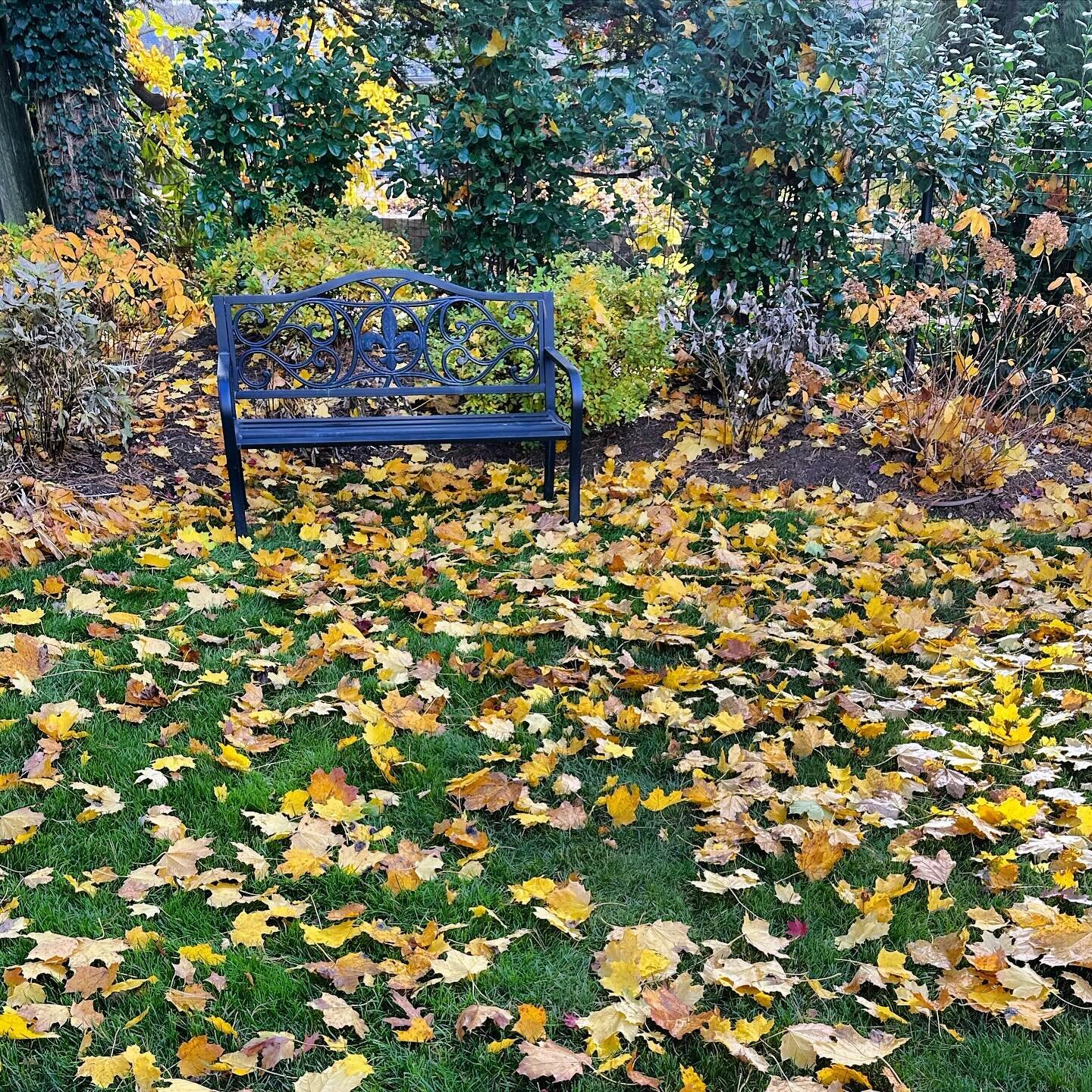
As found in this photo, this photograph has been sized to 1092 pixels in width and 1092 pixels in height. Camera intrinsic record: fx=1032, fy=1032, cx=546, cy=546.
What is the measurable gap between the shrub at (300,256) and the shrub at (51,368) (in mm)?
1147

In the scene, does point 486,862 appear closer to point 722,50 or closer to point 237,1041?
point 237,1041

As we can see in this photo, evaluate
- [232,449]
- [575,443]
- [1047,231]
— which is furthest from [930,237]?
[232,449]

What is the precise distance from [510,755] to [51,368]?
130 inches

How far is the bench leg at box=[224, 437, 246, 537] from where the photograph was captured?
4383 millimetres

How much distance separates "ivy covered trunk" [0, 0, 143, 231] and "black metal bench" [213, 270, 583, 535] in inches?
142

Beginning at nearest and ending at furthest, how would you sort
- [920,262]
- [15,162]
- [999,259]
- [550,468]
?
1. [999,259]
2. [550,468]
3. [920,262]
4. [15,162]

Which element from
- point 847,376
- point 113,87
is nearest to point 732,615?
point 847,376

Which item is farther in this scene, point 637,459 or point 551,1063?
point 637,459

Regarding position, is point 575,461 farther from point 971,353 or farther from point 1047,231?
point 971,353

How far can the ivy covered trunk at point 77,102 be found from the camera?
7453 mm

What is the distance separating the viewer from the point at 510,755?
289cm

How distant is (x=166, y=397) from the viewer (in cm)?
600

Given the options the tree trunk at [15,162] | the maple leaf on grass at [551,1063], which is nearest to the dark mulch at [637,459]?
the tree trunk at [15,162]

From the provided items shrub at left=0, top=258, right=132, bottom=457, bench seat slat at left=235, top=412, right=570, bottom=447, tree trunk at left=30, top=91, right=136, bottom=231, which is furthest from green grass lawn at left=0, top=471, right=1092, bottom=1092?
tree trunk at left=30, top=91, right=136, bottom=231
